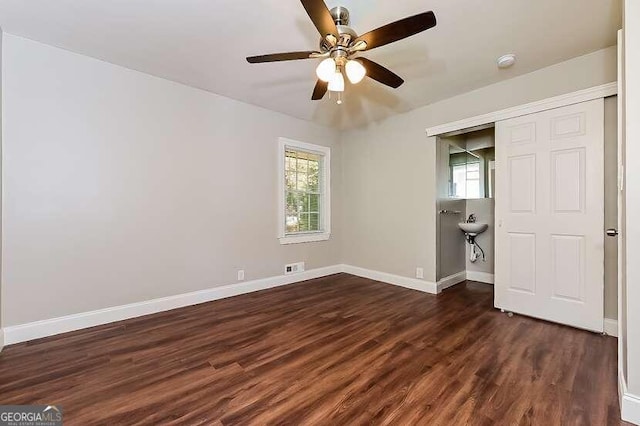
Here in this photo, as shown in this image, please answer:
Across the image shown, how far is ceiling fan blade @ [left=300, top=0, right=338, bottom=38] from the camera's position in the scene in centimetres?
156

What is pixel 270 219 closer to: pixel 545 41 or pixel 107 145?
pixel 107 145

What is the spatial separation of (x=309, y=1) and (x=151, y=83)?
243 cm

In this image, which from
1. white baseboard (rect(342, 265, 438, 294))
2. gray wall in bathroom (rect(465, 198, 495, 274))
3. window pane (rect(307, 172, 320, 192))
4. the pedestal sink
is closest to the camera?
white baseboard (rect(342, 265, 438, 294))

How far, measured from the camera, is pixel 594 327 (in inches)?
103

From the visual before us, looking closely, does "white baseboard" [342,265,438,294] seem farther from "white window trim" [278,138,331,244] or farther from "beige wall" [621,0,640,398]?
"beige wall" [621,0,640,398]

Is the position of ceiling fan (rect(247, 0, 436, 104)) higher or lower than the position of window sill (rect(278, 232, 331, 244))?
higher

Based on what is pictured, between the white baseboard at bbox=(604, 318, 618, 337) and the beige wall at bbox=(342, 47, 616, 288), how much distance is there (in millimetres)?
1665

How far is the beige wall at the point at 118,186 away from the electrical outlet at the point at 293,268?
45 cm

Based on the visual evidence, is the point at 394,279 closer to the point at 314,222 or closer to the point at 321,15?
the point at 314,222

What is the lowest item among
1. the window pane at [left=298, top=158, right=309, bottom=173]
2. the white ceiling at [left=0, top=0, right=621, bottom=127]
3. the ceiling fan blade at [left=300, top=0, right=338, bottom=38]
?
the window pane at [left=298, top=158, right=309, bottom=173]

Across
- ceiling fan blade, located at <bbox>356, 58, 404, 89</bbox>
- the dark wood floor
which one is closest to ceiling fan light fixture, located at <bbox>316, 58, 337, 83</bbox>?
ceiling fan blade, located at <bbox>356, 58, 404, 89</bbox>

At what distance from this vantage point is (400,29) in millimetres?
1730

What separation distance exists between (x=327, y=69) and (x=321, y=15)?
340 millimetres

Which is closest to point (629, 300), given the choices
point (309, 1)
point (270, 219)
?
point (309, 1)
